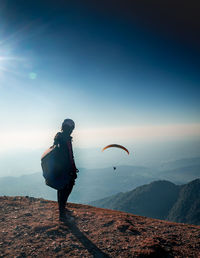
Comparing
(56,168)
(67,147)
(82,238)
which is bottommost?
(82,238)

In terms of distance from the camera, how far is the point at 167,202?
134 m

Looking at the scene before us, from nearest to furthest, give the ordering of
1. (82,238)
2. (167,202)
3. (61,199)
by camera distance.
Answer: (82,238) < (61,199) < (167,202)

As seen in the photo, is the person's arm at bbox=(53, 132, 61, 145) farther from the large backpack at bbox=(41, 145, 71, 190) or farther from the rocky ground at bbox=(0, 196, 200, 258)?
the rocky ground at bbox=(0, 196, 200, 258)

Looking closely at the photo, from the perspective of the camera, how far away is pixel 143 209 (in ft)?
437

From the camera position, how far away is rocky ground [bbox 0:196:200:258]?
215 inches

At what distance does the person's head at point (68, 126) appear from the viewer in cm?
717

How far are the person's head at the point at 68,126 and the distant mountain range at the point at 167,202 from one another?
11127 centimetres

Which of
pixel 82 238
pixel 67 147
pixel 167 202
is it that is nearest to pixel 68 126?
pixel 67 147

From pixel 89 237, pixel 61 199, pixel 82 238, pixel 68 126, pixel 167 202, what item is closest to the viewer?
pixel 82 238

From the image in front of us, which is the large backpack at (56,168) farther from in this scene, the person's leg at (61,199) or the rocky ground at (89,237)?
the rocky ground at (89,237)

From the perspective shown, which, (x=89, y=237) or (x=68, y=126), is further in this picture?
(x=68, y=126)

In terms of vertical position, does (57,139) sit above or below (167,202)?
above

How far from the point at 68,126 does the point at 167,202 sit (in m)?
152

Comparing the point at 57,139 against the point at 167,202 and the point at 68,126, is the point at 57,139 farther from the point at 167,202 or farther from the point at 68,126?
the point at 167,202
